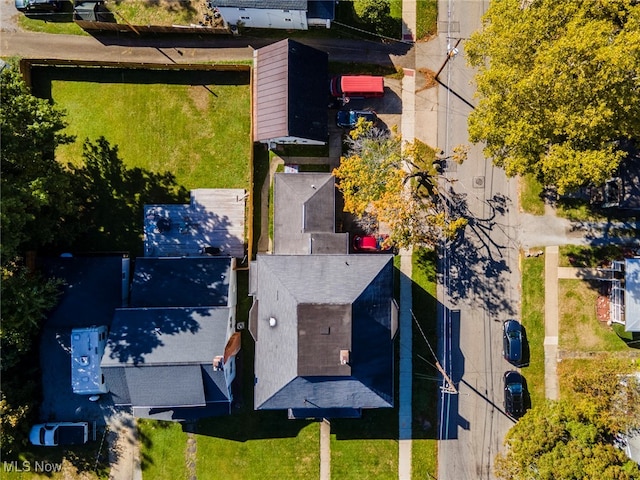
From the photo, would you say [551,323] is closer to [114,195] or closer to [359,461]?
[359,461]

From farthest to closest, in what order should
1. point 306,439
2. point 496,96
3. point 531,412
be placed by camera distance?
point 306,439
point 531,412
point 496,96

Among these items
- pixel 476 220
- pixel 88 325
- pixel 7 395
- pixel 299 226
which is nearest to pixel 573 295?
pixel 476 220

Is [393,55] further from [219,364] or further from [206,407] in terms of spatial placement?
[206,407]

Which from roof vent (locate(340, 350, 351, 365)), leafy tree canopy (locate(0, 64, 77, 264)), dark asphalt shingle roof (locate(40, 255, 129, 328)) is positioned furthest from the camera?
dark asphalt shingle roof (locate(40, 255, 129, 328))

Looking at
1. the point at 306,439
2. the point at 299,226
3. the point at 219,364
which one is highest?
the point at 299,226

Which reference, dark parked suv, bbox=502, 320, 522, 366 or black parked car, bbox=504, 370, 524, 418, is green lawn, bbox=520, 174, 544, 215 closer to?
dark parked suv, bbox=502, 320, 522, 366

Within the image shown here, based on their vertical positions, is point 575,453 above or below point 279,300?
below

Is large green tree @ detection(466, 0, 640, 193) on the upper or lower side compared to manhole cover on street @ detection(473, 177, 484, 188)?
upper

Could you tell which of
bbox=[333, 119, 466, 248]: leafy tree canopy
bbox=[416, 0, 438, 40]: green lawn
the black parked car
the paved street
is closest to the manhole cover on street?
the paved street
